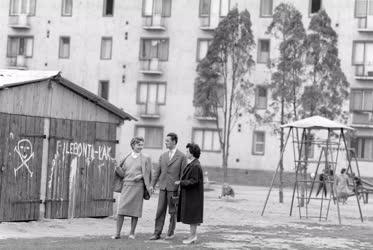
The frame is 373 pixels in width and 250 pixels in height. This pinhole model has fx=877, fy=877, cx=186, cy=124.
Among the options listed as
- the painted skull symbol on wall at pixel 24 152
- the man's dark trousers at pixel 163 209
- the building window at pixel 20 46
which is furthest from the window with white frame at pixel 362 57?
the man's dark trousers at pixel 163 209

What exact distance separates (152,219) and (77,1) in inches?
1579

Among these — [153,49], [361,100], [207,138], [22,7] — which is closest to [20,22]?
[22,7]

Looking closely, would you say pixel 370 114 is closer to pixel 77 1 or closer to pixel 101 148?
pixel 77 1

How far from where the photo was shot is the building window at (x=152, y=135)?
58156 millimetres

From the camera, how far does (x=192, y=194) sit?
16.1 meters

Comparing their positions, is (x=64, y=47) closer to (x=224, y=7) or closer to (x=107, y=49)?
(x=107, y=49)

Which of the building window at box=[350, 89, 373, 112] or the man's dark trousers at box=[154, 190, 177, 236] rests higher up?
the building window at box=[350, 89, 373, 112]

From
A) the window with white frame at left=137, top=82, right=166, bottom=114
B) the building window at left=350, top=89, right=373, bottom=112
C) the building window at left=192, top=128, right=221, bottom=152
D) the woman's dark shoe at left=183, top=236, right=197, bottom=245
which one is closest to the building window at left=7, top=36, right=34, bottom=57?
the window with white frame at left=137, top=82, right=166, bottom=114

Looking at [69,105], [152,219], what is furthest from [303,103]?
[69,105]

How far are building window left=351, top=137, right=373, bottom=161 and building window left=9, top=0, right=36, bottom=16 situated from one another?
23.9 metres

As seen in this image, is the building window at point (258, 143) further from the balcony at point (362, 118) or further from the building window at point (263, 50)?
the balcony at point (362, 118)

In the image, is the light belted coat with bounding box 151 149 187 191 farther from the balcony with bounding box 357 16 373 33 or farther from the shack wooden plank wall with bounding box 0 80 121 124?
the balcony with bounding box 357 16 373 33

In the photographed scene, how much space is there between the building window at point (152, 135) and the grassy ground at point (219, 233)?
32384 millimetres

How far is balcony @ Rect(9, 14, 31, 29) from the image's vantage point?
60606 millimetres
